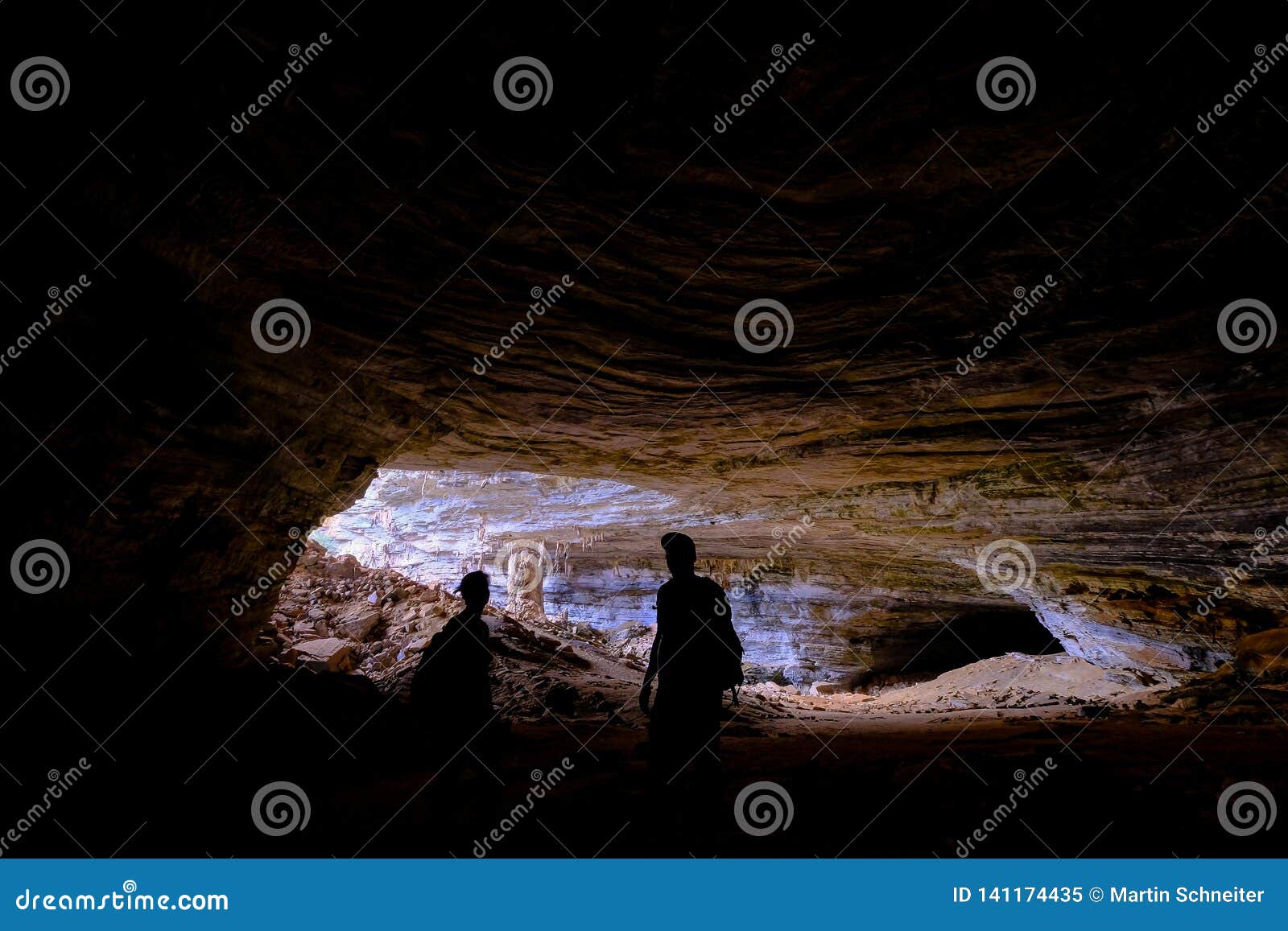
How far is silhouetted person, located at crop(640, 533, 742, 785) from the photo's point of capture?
3508 millimetres

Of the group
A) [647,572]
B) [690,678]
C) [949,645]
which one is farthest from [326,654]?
[949,645]

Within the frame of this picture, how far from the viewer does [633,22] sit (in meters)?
2.90

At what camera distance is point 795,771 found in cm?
432

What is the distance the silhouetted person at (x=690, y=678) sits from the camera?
3.51 meters

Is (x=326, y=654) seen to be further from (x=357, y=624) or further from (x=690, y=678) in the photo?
(x=690, y=678)

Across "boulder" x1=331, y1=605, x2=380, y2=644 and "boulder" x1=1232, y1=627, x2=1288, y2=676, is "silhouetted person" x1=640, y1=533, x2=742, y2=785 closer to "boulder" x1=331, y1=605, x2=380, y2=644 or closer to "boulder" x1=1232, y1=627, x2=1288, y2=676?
"boulder" x1=1232, y1=627, x2=1288, y2=676

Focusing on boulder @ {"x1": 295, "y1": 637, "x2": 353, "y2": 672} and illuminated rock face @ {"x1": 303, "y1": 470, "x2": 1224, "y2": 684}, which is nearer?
boulder @ {"x1": 295, "y1": 637, "x2": 353, "y2": 672}

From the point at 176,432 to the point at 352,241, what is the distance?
214 cm

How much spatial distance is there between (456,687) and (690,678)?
5.21 ft

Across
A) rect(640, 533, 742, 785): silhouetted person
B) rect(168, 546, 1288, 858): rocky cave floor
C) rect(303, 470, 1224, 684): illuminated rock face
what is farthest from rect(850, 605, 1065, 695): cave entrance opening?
Answer: rect(640, 533, 742, 785): silhouetted person

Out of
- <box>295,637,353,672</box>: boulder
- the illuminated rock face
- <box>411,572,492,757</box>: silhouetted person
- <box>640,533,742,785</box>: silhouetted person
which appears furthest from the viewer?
the illuminated rock face

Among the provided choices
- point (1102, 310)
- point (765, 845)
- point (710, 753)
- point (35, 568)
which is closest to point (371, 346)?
point (35, 568)

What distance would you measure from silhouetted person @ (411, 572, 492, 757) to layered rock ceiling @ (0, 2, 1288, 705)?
8.00 ft

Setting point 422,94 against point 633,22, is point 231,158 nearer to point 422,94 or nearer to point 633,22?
point 422,94
